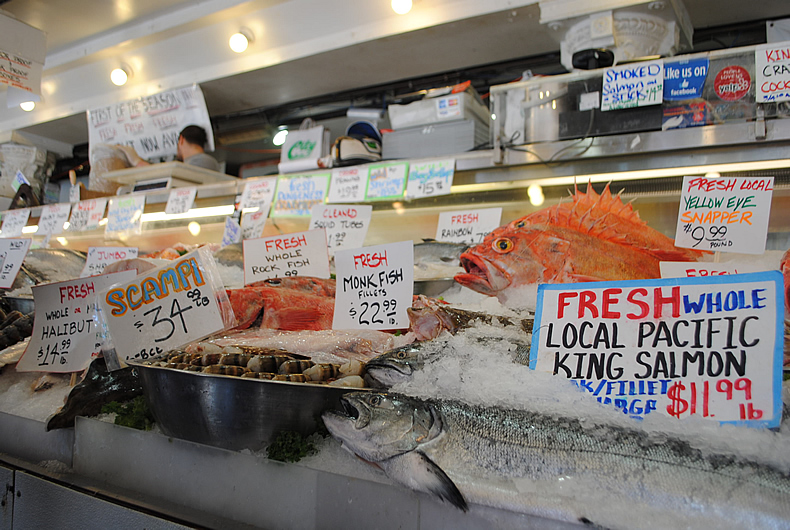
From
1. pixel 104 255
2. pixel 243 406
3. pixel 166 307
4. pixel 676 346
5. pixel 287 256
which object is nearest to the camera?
pixel 676 346

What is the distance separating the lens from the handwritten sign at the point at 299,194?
341 centimetres

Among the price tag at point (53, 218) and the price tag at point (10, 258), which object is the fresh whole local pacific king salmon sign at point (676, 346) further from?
the price tag at point (53, 218)

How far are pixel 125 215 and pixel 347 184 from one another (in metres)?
2.27

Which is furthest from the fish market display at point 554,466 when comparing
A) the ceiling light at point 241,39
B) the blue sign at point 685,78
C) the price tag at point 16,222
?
the price tag at point 16,222

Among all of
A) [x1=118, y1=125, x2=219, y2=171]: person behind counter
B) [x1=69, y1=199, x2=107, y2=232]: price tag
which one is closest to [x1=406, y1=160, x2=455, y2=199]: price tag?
[x1=118, y1=125, x2=219, y2=171]: person behind counter

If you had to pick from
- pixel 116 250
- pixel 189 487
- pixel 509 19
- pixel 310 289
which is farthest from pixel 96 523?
pixel 509 19

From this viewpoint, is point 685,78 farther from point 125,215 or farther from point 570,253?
point 125,215

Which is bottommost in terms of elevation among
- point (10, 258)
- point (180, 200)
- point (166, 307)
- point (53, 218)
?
point (166, 307)

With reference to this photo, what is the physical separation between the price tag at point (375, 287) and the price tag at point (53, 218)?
13.0 ft

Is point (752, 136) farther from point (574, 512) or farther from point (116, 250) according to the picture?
point (116, 250)

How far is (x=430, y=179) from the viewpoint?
297 cm

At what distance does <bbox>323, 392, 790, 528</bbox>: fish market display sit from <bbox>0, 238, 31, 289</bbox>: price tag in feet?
9.56

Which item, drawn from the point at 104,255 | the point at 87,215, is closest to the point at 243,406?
the point at 104,255

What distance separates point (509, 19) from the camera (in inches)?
152
